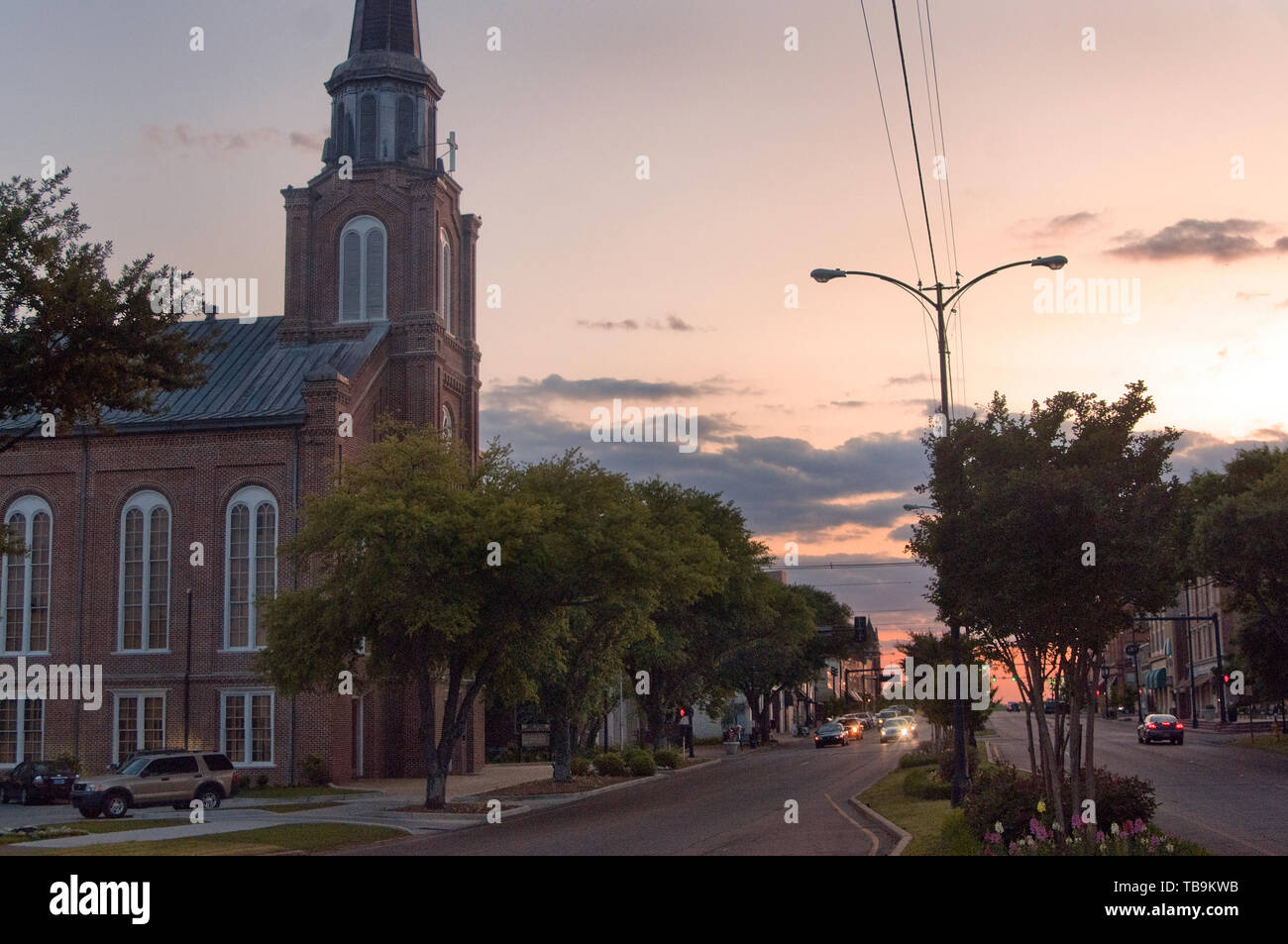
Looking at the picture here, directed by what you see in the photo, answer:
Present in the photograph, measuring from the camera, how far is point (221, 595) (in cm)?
4806

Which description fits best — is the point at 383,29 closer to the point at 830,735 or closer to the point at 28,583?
the point at 28,583

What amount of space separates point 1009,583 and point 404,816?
21307 mm

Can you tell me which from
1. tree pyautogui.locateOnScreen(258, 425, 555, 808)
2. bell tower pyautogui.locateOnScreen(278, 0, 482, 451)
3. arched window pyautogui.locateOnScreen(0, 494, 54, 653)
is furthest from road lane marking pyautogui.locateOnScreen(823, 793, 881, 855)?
arched window pyautogui.locateOnScreen(0, 494, 54, 653)

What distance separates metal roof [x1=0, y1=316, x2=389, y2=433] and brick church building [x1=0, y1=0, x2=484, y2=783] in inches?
3.7

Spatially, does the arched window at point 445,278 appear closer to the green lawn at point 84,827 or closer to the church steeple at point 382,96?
the church steeple at point 382,96

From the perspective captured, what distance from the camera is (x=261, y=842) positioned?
25781mm

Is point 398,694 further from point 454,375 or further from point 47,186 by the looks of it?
point 47,186

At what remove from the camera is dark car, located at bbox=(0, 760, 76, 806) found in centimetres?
3953

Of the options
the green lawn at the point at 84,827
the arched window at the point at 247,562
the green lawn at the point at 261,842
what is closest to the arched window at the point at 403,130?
the arched window at the point at 247,562

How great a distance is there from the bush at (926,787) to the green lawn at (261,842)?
39.6 feet

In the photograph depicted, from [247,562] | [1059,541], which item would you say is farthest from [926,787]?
[247,562]

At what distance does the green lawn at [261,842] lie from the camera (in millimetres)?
22750

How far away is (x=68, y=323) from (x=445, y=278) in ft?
101

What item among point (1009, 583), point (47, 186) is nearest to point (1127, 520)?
point (1009, 583)
